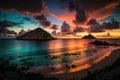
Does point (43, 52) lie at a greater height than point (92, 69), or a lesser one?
greater

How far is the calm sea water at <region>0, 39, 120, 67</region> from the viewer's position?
5965 millimetres

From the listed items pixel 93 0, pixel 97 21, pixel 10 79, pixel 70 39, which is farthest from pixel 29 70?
pixel 93 0

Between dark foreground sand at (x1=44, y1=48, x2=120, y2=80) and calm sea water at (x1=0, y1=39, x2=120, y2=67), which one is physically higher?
calm sea water at (x1=0, y1=39, x2=120, y2=67)

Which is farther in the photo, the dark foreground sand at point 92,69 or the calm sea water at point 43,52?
the calm sea water at point 43,52

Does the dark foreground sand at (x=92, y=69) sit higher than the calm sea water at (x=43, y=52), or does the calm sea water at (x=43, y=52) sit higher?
the calm sea water at (x=43, y=52)

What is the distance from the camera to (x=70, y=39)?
678 centimetres

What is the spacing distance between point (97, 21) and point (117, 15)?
891mm

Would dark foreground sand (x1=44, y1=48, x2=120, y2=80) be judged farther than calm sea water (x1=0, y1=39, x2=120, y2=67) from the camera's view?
No

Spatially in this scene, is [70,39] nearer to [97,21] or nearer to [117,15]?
[97,21]

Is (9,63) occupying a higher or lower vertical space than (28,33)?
lower

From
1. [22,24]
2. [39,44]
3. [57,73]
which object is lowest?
[57,73]

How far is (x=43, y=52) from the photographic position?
6.79 meters

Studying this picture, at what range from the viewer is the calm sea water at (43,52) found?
596cm

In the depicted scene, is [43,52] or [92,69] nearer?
[92,69]
